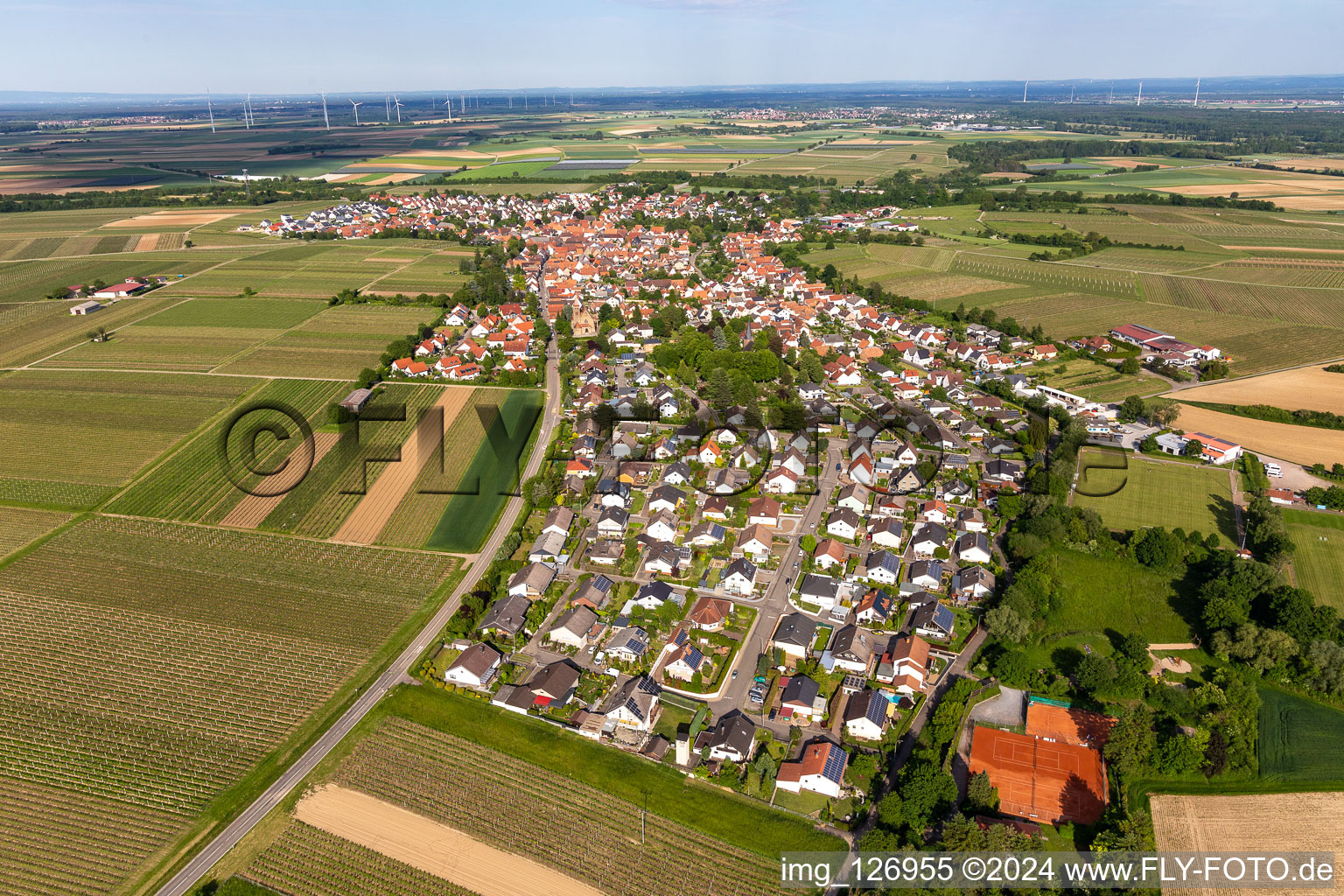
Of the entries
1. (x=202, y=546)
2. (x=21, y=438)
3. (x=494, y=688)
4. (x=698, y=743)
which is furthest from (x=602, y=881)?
(x=21, y=438)

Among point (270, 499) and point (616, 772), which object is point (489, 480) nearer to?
point (270, 499)

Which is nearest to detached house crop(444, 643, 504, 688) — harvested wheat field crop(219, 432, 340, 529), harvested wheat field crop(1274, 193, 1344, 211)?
harvested wheat field crop(219, 432, 340, 529)

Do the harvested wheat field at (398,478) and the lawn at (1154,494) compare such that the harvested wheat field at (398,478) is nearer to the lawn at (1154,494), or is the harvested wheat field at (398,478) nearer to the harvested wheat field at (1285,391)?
the lawn at (1154,494)

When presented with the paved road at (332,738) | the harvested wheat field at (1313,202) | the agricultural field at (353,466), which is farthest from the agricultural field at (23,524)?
the harvested wheat field at (1313,202)

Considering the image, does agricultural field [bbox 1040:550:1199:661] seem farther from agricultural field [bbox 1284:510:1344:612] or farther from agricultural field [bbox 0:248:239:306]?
agricultural field [bbox 0:248:239:306]

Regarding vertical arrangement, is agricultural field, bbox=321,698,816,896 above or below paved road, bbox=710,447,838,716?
below
